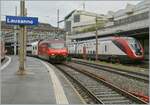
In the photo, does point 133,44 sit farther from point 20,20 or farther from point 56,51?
point 20,20

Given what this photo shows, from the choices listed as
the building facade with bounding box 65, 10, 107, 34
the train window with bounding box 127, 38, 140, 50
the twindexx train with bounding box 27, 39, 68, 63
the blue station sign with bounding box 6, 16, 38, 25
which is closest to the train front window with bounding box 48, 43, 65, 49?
the twindexx train with bounding box 27, 39, 68, 63

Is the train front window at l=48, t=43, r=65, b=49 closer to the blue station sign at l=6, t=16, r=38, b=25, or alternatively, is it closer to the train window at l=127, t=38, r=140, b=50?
the train window at l=127, t=38, r=140, b=50

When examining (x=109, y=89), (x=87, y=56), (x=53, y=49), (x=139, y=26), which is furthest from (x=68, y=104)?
(x=87, y=56)

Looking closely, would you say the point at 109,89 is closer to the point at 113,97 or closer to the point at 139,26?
the point at 113,97

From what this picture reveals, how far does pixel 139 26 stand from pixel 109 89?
31.8 metres

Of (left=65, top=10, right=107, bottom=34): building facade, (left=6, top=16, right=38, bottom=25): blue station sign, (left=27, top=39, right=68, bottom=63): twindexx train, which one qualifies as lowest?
(left=27, top=39, right=68, bottom=63): twindexx train

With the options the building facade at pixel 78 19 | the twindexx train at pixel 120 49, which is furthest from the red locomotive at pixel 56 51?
A: the building facade at pixel 78 19

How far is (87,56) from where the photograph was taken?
54438 mm

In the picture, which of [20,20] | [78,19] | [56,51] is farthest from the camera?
[78,19]

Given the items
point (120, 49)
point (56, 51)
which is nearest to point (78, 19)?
point (120, 49)

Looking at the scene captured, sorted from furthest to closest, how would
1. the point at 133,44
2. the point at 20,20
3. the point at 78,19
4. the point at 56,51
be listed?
the point at 78,19 < the point at 133,44 < the point at 56,51 < the point at 20,20

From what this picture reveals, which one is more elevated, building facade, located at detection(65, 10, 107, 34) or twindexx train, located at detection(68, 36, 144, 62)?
building facade, located at detection(65, 10, 107, 34)

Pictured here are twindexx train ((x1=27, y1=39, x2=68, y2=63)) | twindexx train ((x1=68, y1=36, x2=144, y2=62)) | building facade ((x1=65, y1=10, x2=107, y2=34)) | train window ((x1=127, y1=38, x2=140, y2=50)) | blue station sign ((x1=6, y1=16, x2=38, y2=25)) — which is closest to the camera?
blue station sign ((x1=6, y1=16, x2=38, y2=25))

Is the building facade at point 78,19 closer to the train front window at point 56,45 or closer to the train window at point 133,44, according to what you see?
the train window at point 133,44
